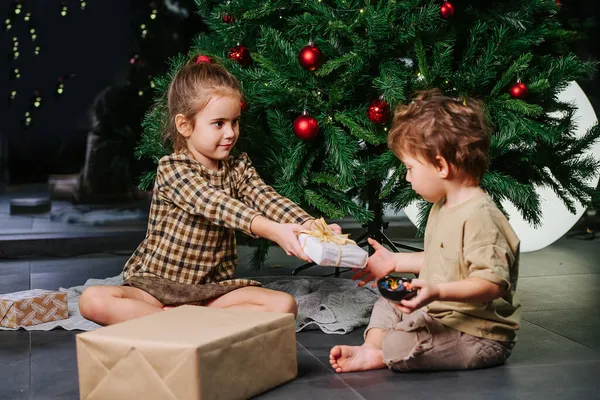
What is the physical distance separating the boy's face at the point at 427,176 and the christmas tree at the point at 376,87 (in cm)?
32

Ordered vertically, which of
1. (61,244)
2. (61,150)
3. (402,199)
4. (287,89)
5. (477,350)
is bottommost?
(61,244)

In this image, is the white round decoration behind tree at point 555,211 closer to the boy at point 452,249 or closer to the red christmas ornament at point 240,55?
the red christmas ornament at point 240,55

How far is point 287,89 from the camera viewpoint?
6.66ft

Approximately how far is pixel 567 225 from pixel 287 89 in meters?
1.57

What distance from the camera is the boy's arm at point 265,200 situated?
1956 mm

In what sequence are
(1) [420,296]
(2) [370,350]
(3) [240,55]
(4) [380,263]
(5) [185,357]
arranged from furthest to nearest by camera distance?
(3) [240,55] < (4) [380,263] < (2) [370,350] < (1) [420,296] < (5) [185,357]

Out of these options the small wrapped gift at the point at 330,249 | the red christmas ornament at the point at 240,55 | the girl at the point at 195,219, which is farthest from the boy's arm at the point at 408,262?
the red christmas ornament at the point at 240,55

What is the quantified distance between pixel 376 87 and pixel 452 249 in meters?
0.60

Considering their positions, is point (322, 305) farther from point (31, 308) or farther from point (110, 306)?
point (31, 308)

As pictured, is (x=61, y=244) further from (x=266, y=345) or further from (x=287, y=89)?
(x=266, y=345)

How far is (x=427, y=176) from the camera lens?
1684 mm

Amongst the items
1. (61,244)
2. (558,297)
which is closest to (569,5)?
(558,297)

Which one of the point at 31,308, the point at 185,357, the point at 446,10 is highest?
the point at 446,10

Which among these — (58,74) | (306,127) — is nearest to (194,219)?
(306,127)
